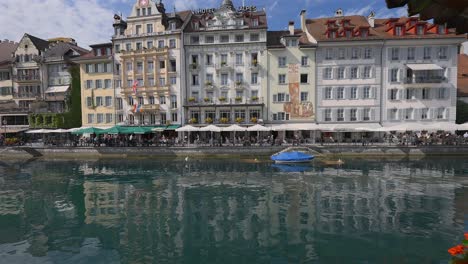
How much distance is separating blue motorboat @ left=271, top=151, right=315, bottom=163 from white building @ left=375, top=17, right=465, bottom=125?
17978mm

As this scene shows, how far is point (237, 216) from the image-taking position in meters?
16.6

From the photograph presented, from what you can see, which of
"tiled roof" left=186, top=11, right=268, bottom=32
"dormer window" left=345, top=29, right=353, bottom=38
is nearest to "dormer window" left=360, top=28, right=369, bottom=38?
"dormer window" left=345, top=29, right=353, bottom=38

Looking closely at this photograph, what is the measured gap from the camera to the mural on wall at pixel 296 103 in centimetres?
4522

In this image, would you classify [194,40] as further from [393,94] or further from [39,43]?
[39,43]

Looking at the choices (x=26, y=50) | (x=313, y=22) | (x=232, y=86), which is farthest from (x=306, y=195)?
(x=26, y=50)

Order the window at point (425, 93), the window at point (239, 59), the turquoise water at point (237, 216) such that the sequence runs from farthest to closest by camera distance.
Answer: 1. the window at point (239, 59)
2. the window at point (425, 93)
3. the turquoise water at point (237, 216)

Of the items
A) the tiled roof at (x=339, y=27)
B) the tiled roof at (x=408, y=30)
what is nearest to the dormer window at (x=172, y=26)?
the tiled roof at (x=339, y=27)

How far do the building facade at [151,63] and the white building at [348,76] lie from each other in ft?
73.1

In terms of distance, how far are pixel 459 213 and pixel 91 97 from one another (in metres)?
52.1

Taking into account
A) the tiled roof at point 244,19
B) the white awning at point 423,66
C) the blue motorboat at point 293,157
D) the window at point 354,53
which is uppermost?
the tiled roof at point 244,19

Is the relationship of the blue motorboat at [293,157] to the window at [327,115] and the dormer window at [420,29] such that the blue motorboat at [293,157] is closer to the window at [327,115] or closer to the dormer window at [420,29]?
the window at [327,115]

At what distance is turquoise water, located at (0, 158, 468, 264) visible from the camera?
1223cm

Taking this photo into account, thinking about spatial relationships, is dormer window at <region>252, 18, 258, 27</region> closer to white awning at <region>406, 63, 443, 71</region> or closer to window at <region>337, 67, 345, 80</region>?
window at <region>337, 67, 345, 80</region>

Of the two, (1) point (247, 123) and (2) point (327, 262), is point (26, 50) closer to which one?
(1) point (247, 123)
